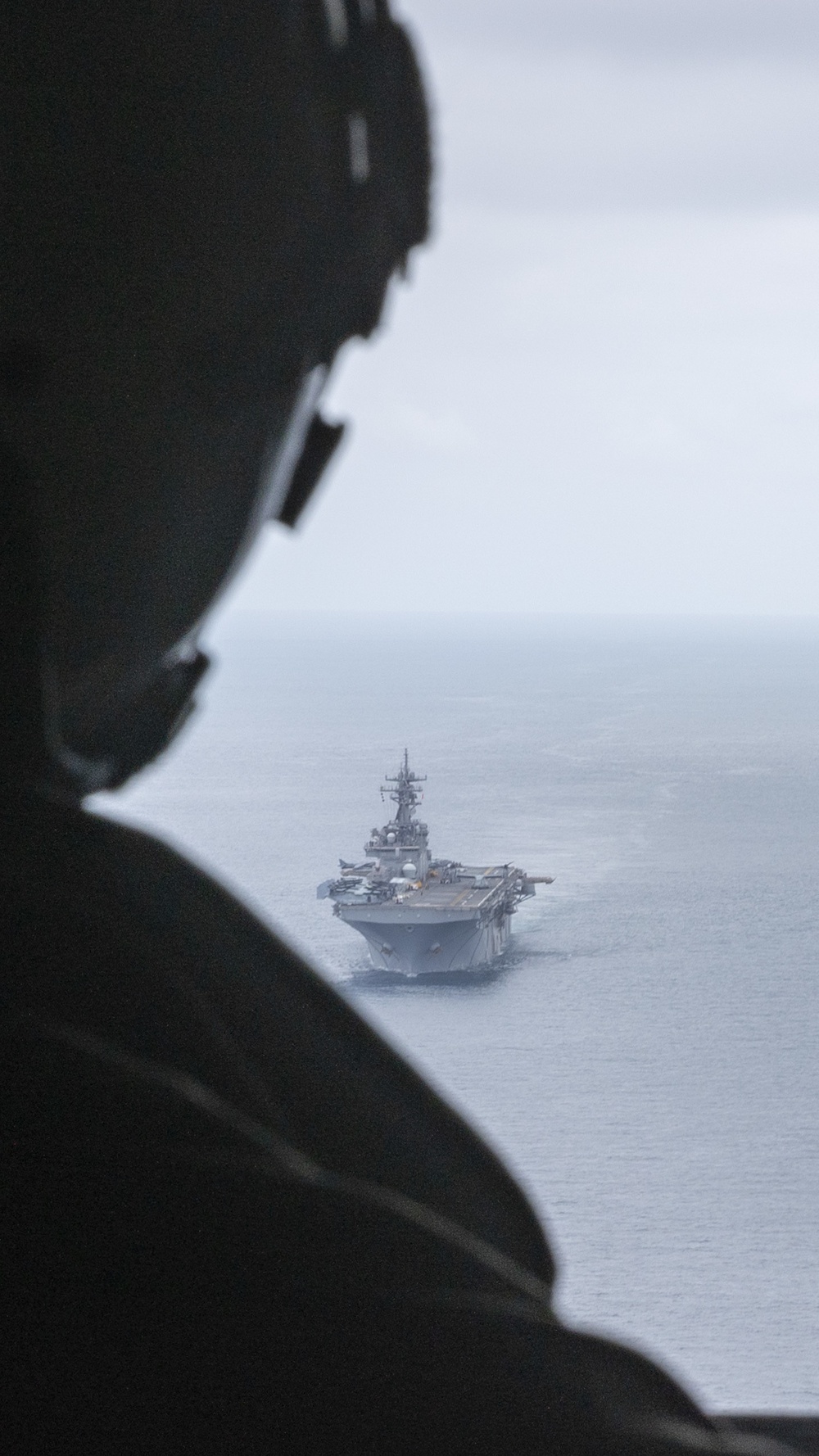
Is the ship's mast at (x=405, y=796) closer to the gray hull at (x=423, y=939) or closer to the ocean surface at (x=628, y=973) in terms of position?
the gray hull at (x=423, y=939)

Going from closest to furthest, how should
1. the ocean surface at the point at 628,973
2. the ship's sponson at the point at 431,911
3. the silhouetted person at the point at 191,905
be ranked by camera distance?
the silhouetted person at the point at 191,905 → the ocean surface at the point at 628,973 → the ship's sponson at the point at 431,911

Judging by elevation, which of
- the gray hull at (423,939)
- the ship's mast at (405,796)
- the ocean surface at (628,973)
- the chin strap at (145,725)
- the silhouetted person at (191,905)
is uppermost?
the silhouetted person at (191,905)

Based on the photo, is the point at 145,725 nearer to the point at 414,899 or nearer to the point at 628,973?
the point at 414,899

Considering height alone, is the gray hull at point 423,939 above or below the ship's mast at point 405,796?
below

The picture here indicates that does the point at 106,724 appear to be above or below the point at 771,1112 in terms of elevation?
above

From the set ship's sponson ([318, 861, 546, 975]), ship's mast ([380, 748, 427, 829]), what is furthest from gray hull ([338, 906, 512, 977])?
ship's mast ([380, 748, 427, 829])

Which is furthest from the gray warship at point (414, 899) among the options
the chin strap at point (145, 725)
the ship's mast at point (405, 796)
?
the chin strap at point (145, 725)

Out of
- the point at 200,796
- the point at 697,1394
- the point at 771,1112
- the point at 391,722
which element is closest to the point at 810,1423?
the point at 697,1394

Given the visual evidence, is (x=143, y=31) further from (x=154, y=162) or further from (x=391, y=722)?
(x=391, y=722)
